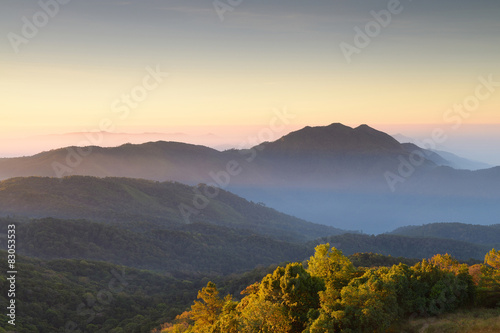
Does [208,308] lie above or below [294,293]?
below

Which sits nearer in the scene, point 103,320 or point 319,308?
point 319,308

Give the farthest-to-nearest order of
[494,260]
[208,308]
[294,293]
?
[208,308] < [494,260] < [294,293]

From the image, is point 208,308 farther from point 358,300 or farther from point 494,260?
point 494,260

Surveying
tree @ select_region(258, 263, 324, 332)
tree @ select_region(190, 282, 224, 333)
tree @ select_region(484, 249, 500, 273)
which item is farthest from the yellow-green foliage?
tree @ select_region(190, 282, 224, 333)

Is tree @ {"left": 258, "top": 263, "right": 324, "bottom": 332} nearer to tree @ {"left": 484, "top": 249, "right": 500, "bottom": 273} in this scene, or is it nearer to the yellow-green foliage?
the yellow-green foliage

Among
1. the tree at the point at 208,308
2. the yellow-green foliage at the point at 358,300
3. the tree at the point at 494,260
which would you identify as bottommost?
the tree at the point at 208,308

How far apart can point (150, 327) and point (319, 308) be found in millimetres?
68554

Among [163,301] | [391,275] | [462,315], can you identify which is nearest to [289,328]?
[391,275]

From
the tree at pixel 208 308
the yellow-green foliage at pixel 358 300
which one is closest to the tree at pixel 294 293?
the yellow-green foliage at pixel 358 300

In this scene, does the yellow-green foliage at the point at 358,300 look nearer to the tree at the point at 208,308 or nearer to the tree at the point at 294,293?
the tree at the point at 294,293

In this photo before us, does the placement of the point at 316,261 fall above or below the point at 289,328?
above

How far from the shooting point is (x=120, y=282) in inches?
6299

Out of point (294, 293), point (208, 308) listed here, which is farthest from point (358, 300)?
point (208, 308)

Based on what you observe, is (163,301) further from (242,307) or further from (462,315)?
(462,315)
